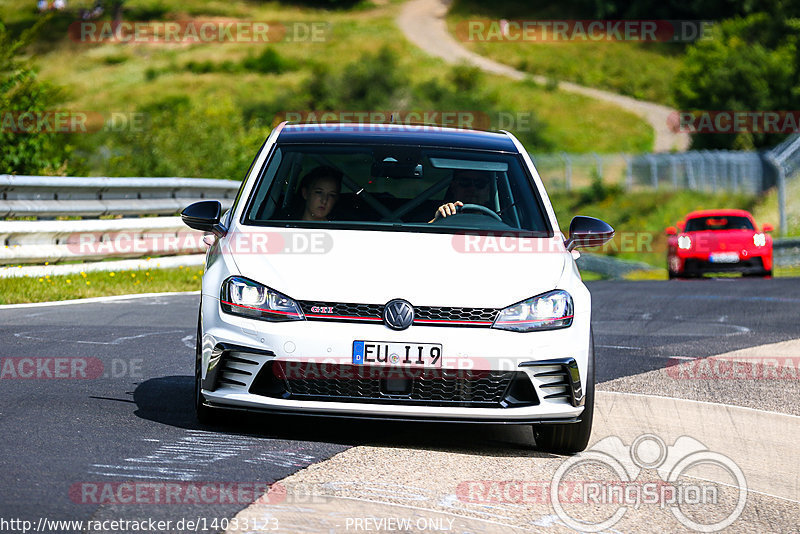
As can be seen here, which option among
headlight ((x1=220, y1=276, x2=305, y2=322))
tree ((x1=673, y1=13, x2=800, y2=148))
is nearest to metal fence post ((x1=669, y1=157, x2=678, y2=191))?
tree ((x1=673, y1=13, x2=800, y2=148))

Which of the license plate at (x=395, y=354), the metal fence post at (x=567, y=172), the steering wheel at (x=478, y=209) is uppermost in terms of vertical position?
the steering wheel at (x=478, y=209)

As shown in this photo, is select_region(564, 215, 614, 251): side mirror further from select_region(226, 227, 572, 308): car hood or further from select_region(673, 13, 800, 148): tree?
select_region(673, 13, 800, 148): tree

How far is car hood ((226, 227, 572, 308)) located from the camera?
579 cm

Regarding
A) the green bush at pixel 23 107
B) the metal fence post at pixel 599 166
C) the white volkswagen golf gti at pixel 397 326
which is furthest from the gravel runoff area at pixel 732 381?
the metal fence post at pixel 599 166

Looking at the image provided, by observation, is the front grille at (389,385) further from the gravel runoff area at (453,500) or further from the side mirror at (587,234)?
the side mirror at (587,234)

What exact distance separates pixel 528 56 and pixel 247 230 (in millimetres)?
90501

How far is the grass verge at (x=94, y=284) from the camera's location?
12.0 metres

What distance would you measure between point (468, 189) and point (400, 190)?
0.39 meters

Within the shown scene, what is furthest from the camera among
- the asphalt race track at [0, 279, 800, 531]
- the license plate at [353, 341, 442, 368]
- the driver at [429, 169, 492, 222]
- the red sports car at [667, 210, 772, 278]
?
the red sports car at [667, 210, 772, 278]

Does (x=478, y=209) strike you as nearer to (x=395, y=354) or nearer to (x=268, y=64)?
(x=395, y=354)

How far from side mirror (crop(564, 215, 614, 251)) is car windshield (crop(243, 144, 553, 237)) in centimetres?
19

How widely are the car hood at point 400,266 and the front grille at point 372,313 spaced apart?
3cm

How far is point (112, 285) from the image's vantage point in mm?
13211

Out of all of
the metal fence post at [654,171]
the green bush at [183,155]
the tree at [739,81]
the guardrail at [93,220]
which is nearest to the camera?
the guardrail at [93,220]
